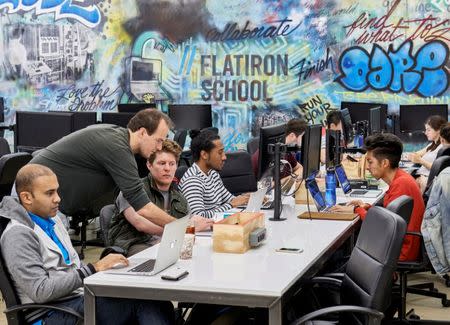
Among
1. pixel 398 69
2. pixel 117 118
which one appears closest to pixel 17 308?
pixel 117 118

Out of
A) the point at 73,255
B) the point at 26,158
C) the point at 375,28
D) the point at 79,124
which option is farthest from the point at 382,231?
the point at 375,28

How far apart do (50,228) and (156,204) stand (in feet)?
3.87

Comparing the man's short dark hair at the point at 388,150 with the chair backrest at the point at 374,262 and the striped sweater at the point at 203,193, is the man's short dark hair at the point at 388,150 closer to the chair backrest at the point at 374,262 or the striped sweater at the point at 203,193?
the striped sweater at the point at 203,193

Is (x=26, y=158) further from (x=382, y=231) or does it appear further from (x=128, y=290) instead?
(x=382, y=231)

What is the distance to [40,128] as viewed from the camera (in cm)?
857

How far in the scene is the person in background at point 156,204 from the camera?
450cm

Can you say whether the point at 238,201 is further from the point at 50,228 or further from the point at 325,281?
the point at 50,228

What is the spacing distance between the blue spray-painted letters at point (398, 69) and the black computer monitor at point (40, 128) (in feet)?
13.4

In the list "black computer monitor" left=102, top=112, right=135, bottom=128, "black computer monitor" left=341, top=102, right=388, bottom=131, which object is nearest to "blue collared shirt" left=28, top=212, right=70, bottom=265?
"black computer monitor" left=102, top=112, right=135, bottom=128

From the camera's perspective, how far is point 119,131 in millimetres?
4668

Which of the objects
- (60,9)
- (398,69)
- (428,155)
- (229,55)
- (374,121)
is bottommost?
(428,155)

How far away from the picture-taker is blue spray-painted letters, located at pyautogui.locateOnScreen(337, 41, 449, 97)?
10.4 m

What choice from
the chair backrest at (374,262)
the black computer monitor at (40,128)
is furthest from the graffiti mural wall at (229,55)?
the chair backrest at (374,262)

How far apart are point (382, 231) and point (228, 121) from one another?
8.17 meters
